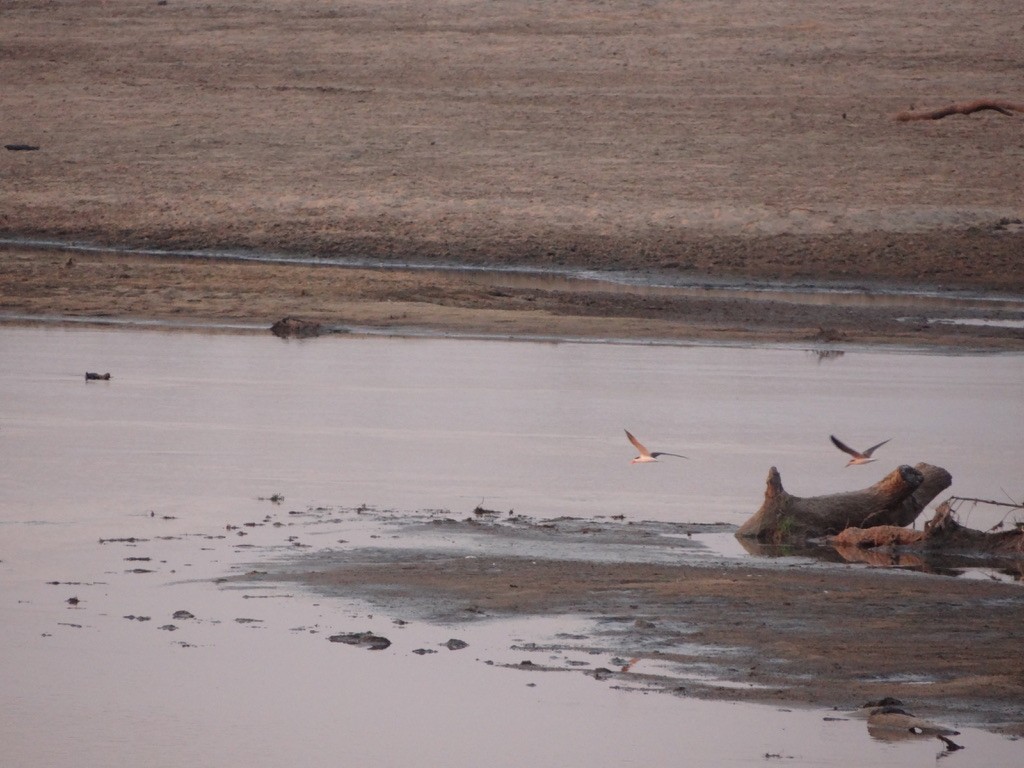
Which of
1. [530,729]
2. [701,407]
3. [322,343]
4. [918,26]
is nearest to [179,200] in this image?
[322,343]

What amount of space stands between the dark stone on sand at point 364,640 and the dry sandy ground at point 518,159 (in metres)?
1.29

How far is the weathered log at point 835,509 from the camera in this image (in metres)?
10.6

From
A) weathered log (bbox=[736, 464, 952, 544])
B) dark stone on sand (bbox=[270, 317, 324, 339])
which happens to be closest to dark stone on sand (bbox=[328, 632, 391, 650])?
weathered log (bbox=[736, 464, 952, 544])

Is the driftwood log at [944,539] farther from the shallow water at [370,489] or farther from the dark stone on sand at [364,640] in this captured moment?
the dark stone on sand at [364,640]

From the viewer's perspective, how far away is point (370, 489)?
11.8 meters

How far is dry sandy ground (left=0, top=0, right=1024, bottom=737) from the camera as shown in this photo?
2383 cm

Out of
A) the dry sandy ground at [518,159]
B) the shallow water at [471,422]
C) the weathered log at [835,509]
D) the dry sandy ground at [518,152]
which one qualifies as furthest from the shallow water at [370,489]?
the dry sandy ground at [518,152]

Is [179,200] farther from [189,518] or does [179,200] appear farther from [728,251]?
[189,518]

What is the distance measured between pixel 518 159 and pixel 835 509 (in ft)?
76.0

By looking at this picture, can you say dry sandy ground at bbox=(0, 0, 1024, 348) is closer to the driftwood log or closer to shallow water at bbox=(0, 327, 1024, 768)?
shallow water at bbox=(0, 327, 1024, 768)

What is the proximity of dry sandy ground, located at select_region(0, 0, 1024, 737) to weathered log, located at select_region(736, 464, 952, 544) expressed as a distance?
0.92 meters

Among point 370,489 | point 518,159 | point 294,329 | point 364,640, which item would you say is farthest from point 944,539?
point 518,159

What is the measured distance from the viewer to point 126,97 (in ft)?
128

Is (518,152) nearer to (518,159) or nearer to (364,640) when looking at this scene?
(518,159)
